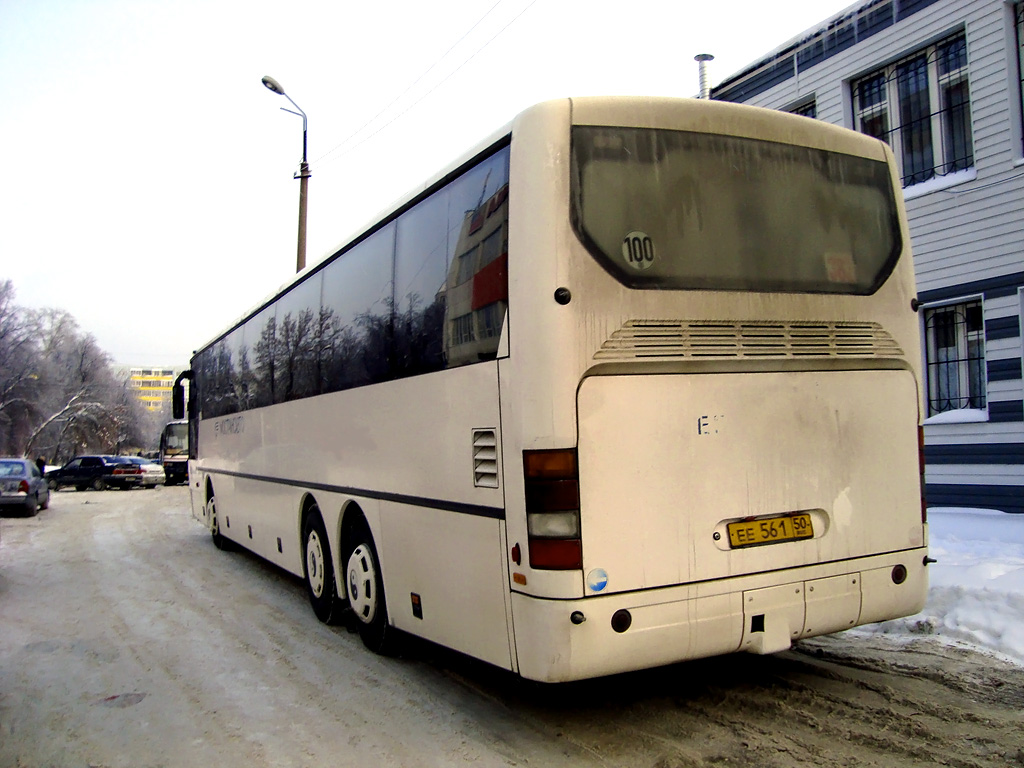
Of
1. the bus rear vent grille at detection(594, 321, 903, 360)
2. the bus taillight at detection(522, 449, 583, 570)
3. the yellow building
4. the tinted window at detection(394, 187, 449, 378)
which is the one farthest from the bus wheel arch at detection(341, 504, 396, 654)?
the yellow building

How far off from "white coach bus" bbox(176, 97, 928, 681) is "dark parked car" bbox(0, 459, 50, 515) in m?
19.8

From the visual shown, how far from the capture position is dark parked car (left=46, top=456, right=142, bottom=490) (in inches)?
1447

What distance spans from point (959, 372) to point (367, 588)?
955 cm

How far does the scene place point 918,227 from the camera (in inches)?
501

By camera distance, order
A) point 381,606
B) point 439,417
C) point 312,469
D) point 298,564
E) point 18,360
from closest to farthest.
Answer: point 439,417 < point 381,606 < point 312,469 < point 298,564 < point 18,360

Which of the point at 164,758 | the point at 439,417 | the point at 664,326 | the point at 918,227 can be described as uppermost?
the point at 918,227

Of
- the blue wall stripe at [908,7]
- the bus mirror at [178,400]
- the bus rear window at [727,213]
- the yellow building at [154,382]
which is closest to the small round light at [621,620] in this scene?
the bus rear window at [727,213]

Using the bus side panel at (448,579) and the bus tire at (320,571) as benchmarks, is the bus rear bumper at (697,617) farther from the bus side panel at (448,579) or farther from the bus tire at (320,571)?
the bus tire at (320,571)

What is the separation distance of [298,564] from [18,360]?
2573 inches

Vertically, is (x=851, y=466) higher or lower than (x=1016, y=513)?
higher

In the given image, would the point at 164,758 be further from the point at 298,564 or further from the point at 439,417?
the point at 298,564

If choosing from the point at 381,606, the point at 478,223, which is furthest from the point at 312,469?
the point at 478,223

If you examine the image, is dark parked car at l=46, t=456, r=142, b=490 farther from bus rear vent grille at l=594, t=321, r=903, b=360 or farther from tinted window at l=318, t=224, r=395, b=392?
bus rear vent grille at l=594, t=321, r=903, b=360

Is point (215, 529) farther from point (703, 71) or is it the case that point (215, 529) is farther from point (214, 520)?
point (703, 71)
